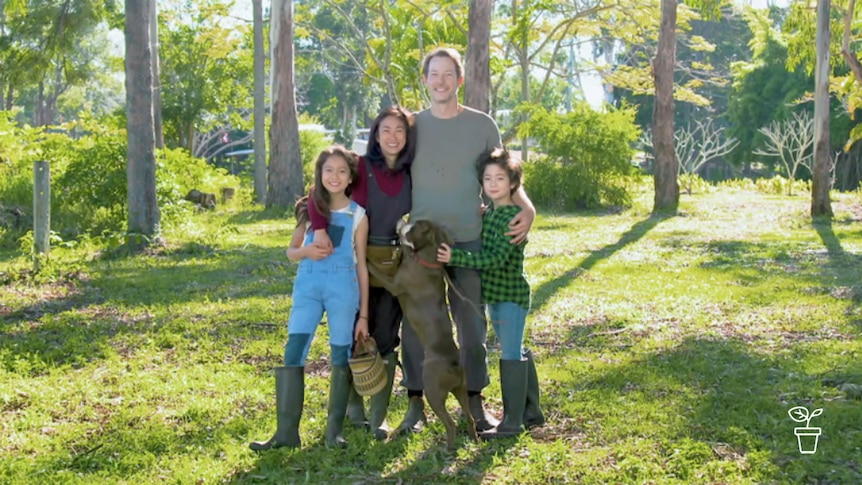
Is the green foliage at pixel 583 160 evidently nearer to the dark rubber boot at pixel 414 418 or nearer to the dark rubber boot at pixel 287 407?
the dark rubber boot at pixel 414 418

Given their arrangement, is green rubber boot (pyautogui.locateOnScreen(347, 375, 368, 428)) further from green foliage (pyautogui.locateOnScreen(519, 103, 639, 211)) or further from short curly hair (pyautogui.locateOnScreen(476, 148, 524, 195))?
green foliage (pyautogui.locateOnScreen(519, 103, 639, 211))

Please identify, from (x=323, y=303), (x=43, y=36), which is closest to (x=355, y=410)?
(x=323, y=303)

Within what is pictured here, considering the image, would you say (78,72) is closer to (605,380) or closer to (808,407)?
(605,380)

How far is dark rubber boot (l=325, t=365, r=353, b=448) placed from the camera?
4395mm

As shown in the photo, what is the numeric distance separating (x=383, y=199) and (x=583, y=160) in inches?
668

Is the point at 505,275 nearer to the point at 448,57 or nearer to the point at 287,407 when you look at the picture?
the point at 448,57

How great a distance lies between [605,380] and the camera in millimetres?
5605

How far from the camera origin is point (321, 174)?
4344 millimetres

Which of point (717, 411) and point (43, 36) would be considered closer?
point (717, 411)

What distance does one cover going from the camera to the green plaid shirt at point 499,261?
4.34 m

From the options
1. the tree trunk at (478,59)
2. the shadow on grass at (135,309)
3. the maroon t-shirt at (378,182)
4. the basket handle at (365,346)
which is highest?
the tree trunk at (478,59)

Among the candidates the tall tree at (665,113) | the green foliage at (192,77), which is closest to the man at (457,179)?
the tall tree at (665,113)

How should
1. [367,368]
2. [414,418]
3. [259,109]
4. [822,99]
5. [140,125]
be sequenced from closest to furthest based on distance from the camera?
[367,368] < [414,418] < [140,125] < [822,99] < [259,109]

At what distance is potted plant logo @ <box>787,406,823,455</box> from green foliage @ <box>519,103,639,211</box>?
16.2 meters
